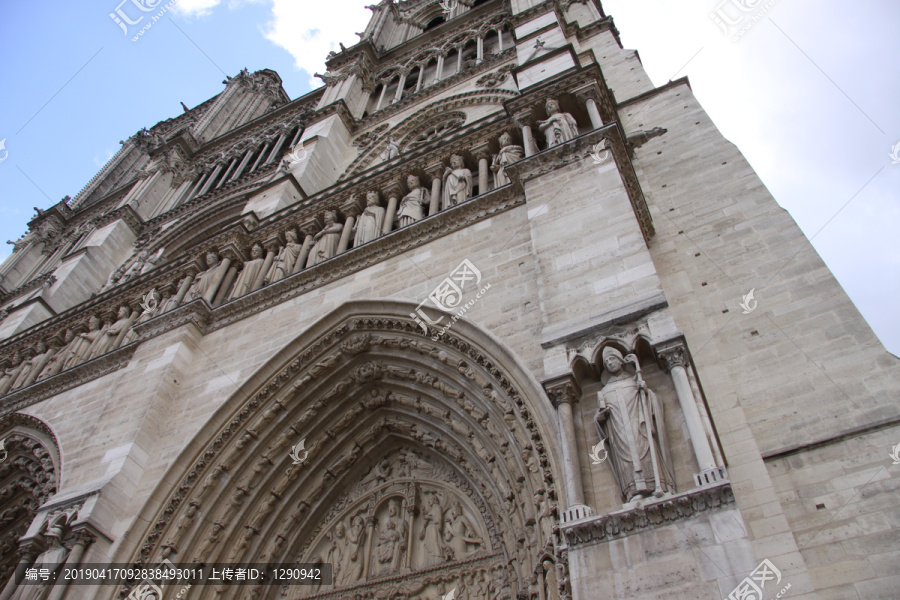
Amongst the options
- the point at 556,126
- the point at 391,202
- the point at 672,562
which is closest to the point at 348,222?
the point at 391,202

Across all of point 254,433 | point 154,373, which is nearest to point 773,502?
point 254,433

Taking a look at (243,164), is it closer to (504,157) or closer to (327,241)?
(327,241)

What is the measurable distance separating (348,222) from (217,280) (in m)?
2.14

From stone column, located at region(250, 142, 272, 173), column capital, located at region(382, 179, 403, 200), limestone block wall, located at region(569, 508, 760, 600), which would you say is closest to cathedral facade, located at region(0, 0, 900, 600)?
limestone block wall, located at region(569, 508, 760, 600)

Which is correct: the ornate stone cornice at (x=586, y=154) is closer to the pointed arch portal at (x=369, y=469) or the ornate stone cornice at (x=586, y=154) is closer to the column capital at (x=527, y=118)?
the column capital at (x=527, y=118)

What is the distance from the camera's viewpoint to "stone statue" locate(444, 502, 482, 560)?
6.17 m

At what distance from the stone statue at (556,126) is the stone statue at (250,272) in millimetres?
4487

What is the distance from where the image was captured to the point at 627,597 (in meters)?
3.38

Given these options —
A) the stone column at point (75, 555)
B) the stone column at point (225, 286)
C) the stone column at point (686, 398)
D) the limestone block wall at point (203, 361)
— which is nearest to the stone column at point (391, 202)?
the limestone block wall at point (203, 361)

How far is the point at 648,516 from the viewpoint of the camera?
362 centimetres

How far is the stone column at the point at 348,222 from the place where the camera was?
29.5 feet

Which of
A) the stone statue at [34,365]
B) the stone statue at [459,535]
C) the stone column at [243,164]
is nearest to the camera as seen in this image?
the stone statue at [459,535]

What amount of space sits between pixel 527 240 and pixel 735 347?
2219 millimetres

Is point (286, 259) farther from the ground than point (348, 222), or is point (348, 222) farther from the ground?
point (348, 222)
